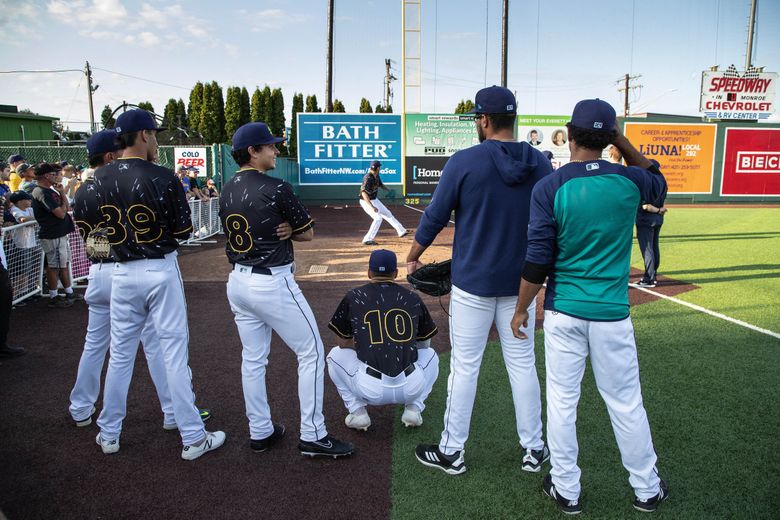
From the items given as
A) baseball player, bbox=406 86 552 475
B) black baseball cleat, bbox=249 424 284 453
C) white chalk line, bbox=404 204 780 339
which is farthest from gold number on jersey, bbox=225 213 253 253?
white chalk line, bbox=404 204 780 339

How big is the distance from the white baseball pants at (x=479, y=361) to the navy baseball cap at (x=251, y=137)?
4.93ft

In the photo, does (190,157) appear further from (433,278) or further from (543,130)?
(433,278)

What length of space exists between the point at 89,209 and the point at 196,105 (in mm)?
48737

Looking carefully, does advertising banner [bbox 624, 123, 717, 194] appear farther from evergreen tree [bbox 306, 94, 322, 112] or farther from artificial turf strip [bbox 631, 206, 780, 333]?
evergreen tree [bbox 306, 94, 322, 112]

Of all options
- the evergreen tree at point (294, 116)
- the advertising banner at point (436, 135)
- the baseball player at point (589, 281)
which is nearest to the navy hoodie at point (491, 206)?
the baseball player at point (589, 281)

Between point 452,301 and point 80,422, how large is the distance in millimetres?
2938

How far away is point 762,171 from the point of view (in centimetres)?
2588

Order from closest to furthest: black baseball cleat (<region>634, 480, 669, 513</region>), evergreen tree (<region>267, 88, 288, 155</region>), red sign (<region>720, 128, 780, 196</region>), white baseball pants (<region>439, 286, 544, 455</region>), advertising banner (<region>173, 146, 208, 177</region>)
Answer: black baseball cleat (<region>634, 480, 669, 513</region>) < white baseball pants (<region>439, 286, 544, 455</region>) < advertising banner (<region>173, 146, 208, 177</region>) < red sign (<region>720, 128, 780, 196</region>) < evergreen tree (<region>267, 88, 288, 155</region>)

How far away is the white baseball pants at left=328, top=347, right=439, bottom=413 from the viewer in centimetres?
374

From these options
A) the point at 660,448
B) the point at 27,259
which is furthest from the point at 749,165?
the point at 27,259

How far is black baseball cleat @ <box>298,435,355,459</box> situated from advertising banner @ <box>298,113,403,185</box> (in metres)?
20.9

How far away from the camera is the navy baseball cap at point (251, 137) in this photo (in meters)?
3.32

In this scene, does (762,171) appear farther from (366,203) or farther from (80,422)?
(80,422)

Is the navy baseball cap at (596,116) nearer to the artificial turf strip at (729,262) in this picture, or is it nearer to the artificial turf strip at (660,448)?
the artificial turf strip at (660,448)
